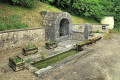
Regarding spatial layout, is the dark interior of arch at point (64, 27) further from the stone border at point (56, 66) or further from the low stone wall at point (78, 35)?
the stone border at point (56, 66)

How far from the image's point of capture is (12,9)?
1148 centimetres

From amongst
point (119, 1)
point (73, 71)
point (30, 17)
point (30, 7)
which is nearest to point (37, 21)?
point (30, 17)

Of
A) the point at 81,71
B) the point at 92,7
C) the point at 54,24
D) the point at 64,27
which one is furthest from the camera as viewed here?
the point at 92,7

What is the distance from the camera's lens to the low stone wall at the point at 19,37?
817 centimetres

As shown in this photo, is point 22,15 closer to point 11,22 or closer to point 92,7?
point 11,22

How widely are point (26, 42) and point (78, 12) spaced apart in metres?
14.0

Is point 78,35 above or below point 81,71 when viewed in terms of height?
above

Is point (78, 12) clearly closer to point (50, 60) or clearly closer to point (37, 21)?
point (37, 21)

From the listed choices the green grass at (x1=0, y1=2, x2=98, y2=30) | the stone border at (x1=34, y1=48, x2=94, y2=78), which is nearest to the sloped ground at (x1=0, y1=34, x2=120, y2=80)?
the stone border at (x1=34, y1=48, x2=94, y2=78)

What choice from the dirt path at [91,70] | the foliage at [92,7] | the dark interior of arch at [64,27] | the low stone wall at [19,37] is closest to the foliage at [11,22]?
the low stone wall at [19,37]

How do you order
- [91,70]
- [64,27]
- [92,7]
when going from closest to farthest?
1. [91,70]
2. [64,27]
3. [92,7]

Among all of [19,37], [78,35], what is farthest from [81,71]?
[78,35]

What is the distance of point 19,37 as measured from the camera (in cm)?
909

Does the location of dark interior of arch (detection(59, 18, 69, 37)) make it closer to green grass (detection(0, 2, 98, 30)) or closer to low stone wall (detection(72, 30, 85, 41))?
low stone wall (detection(72, 30, 85, 41))
